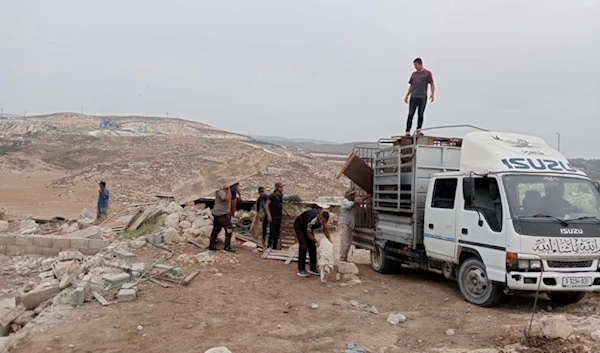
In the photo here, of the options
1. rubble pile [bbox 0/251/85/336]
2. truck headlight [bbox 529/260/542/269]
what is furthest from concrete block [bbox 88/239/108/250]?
truck headlight [bbox 529/260/542/269]

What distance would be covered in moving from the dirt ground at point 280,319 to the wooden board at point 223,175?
4332 millimetres

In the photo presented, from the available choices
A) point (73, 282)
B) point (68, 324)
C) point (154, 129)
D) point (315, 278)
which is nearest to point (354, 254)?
point (315, 278)

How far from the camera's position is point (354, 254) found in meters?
14.0

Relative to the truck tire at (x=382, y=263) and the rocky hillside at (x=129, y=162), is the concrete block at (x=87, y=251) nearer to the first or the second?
the rocky hillside at (x=129, y=162)

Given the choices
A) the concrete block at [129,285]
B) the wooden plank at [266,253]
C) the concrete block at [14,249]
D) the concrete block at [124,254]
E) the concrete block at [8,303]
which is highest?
the concrete block at [124,254]

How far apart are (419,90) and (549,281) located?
5.20 metres

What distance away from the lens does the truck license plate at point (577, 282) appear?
682 cm

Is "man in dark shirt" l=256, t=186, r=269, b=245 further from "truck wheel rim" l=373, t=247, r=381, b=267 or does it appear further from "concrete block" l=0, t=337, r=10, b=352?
"concrete block" l=0, t=337, r=10, b=352

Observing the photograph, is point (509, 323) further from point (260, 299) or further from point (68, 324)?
point (68, 324)

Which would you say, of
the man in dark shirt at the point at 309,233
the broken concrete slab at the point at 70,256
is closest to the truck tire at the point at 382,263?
the man in dark shirt at the point at 309,233

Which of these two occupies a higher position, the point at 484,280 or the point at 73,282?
the point at 484,280

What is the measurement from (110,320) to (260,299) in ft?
7.34

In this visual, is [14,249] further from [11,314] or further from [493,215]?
[493,215]

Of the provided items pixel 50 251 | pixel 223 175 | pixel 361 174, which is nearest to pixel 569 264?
pixel 361 174
